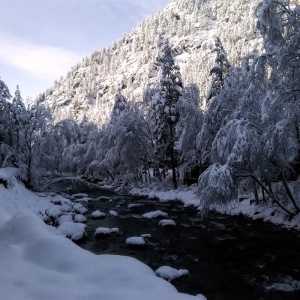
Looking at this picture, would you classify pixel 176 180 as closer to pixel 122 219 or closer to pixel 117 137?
pixel 117 137

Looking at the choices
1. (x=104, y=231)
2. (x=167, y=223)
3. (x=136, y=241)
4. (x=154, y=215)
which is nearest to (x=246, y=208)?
(x=167, y=223)

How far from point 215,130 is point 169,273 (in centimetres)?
1417

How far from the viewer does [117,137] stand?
29.5 metres

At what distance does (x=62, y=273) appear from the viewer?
5461 mm

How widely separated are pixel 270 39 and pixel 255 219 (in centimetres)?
857

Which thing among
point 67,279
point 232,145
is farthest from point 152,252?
point 67,279

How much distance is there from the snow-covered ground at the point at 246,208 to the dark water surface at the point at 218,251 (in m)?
0.52

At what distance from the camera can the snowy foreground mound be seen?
4.67 metres

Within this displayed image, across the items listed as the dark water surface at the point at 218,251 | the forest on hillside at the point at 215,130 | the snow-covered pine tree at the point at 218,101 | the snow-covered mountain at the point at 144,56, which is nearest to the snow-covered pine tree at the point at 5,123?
the forest on hillside at the point at 215,130

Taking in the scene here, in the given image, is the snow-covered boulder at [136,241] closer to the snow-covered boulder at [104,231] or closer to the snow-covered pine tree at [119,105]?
the snow-covered boulder at [104,231]

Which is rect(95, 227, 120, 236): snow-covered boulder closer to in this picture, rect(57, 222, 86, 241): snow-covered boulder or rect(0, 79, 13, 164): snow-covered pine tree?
rect(57, 222, 86, 241): snow-covered boulder

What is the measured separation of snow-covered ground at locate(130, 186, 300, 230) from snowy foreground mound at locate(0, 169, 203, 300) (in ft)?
28.3

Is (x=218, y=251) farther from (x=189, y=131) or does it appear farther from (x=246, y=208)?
(x=189, y=131)

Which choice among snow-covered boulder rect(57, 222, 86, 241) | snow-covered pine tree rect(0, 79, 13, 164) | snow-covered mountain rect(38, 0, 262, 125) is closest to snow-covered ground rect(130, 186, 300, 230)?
snow-covered boulder rect(57, 222, 86, 241)
